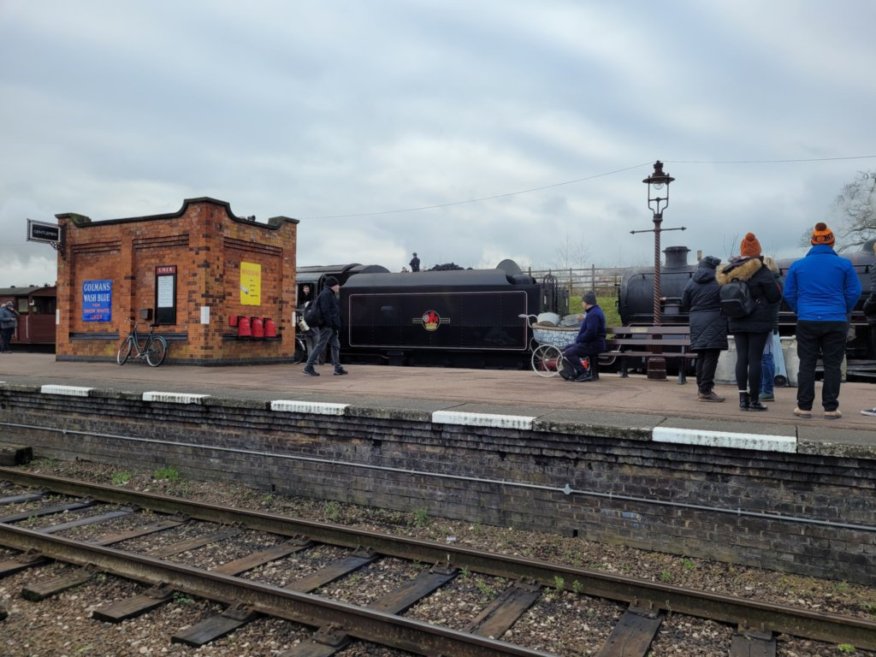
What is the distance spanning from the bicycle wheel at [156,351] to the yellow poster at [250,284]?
1.61 meters

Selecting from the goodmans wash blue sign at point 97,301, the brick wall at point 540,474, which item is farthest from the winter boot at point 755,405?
the goodmans wash blue sign at point 97,301

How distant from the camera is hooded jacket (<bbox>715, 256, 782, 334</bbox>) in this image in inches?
238

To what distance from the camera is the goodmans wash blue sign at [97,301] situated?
501 inches

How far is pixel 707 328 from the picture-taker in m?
6.90

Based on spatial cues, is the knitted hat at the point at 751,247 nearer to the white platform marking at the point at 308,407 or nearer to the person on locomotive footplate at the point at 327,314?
the white platform marking at the point at 308,407

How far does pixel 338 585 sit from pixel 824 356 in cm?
444

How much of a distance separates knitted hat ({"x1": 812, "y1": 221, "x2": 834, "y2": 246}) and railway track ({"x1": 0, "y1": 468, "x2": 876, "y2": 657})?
3.33 metres

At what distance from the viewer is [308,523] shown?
17.5ft

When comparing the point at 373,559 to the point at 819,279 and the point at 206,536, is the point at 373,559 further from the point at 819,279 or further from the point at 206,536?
the point at 819,279

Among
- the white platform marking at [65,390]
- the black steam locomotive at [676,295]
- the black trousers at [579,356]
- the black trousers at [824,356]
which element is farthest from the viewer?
the black steam locomotive at [676,295]

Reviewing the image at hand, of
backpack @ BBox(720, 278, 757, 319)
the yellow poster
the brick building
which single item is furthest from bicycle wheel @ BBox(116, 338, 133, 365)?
backpack @ BBox(720, 278, 757, 319)

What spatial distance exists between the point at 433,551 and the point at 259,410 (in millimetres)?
2767

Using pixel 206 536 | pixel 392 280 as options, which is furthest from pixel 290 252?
pixel 206 536

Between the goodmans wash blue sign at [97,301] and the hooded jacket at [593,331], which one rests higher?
the goodmans wash blue sign at [97,301]
